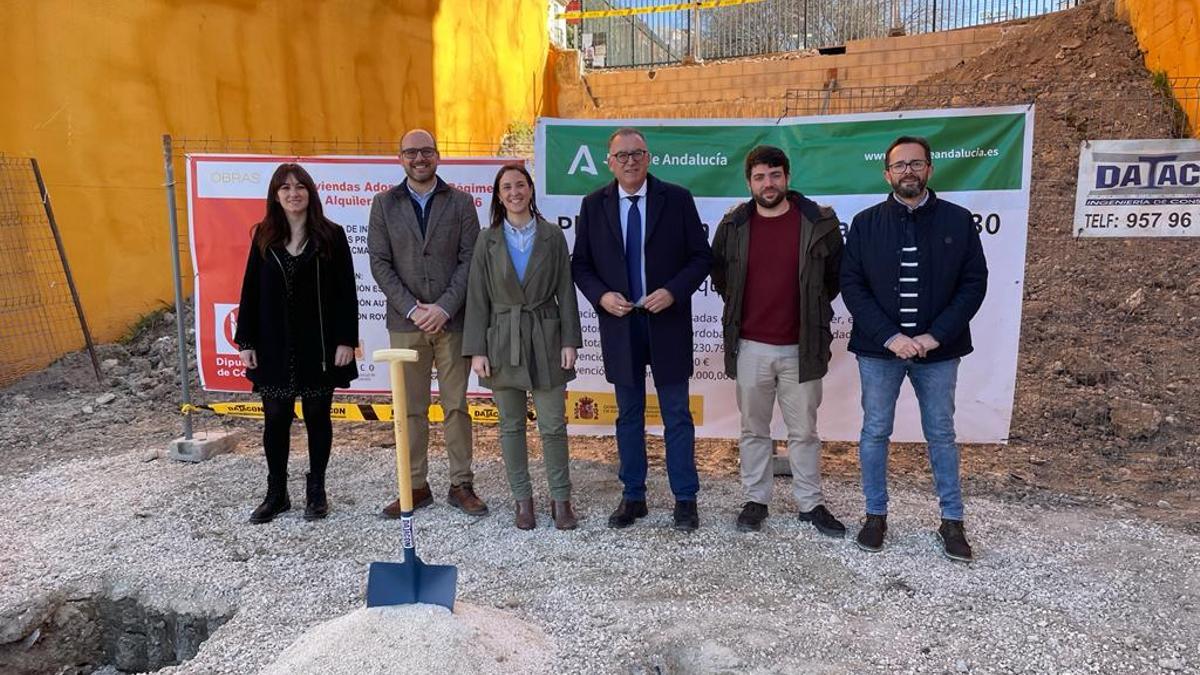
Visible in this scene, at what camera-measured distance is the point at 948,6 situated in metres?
12.2

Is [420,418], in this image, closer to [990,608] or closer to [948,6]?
[990,608]

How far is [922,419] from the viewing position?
393cm

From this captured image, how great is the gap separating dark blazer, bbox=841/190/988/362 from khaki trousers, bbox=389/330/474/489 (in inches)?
84.5

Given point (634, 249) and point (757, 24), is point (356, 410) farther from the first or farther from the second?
point (757, 24)

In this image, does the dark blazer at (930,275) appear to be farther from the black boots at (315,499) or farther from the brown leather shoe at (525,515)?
the black boots at (315,499)

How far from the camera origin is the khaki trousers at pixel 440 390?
4422mm

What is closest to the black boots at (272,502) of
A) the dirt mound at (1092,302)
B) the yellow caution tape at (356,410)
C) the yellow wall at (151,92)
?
the yellow caution tape at (356,410)

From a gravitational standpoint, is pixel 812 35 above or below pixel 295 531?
above

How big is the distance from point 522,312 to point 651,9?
13262 mm

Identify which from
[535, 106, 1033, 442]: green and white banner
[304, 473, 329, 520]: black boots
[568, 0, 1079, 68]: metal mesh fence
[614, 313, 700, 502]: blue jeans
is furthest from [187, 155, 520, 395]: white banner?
[568, 0, 1079, 68]: metal mesh fence

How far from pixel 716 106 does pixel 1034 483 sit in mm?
9442

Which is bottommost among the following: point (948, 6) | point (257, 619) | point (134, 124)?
point (257, 619)

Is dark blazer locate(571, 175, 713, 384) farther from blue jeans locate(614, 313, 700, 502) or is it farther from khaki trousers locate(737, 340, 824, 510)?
khaki trousers locate(737, 340, 824, 510)

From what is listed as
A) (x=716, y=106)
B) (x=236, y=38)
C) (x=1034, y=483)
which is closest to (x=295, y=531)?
(x=1034, y=483)
